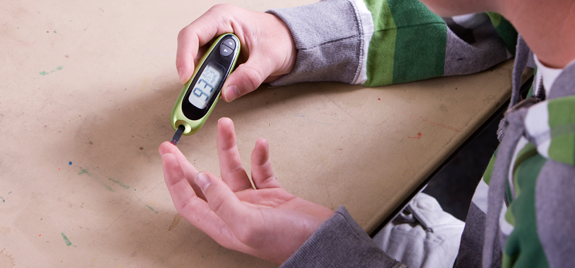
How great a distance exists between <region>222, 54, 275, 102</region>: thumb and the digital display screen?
0.02 m

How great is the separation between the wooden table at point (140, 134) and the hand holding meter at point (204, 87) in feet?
0.12

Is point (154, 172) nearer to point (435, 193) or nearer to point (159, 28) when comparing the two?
point (159, 28)

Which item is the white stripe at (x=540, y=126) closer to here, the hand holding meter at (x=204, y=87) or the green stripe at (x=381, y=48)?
the green stripe at (x=381, y=48)

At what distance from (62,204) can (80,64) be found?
0.82ft

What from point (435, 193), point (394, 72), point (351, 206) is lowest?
point (435, 193)

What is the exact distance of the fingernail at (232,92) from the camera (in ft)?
1.74

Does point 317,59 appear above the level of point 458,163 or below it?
above

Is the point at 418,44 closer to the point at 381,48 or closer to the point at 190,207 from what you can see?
the point at 381,48

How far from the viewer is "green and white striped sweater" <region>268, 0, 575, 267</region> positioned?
287 millimetres

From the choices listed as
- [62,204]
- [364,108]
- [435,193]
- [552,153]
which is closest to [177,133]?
[62,204]

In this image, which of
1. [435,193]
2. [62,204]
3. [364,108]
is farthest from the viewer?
[435,193]

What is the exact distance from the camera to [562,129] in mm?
285

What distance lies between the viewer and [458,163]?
1205 millimetres

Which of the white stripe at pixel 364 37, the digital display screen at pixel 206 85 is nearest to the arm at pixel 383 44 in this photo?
the white stripe at pixel 364 37
